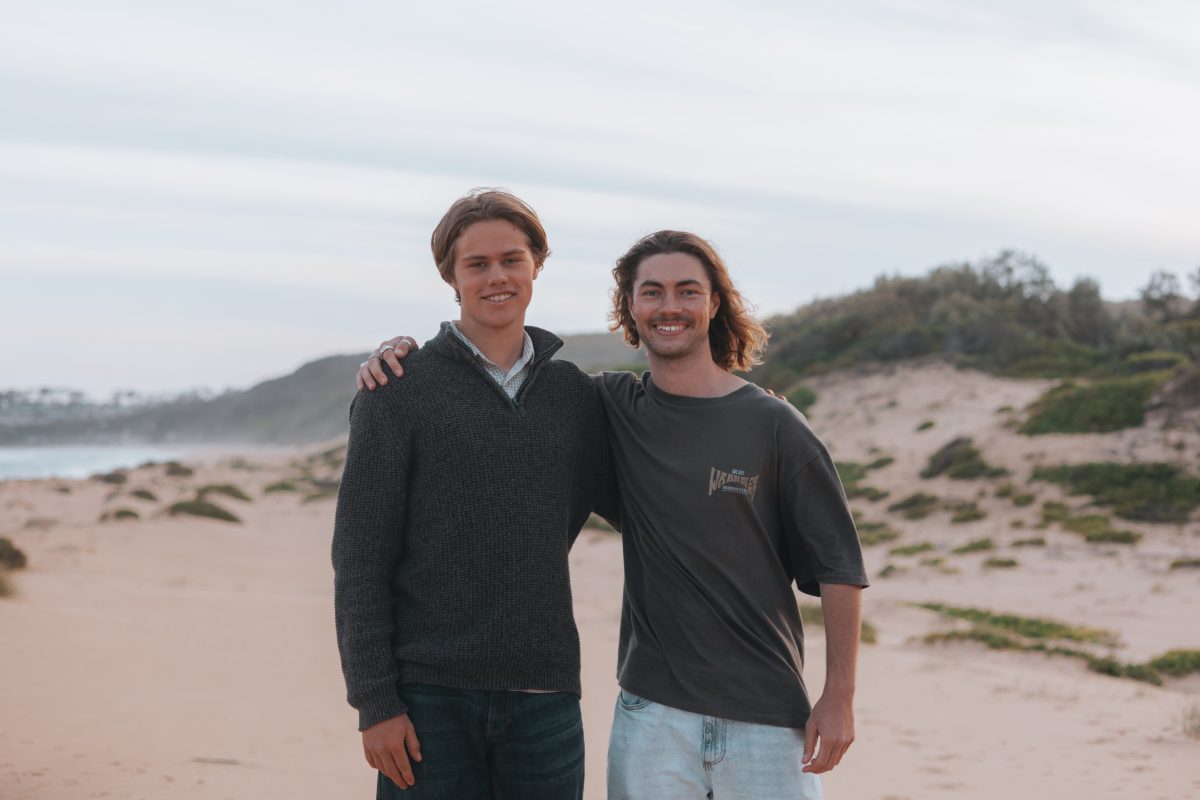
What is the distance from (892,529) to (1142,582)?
18.1ft

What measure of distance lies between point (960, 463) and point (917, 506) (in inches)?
83.4

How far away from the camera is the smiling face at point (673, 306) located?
312cm

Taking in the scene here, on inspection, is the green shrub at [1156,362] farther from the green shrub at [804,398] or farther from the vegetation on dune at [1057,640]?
the vegetation on dune at [1057,640]

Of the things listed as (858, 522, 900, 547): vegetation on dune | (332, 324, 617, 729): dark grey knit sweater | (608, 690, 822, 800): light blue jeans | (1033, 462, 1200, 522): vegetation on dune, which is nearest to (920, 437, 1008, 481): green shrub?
(1033, 462, 1200, 522): vegetation on dune

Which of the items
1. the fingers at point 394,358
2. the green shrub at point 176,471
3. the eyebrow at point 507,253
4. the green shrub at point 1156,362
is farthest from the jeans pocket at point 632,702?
the green shrub at point 176,471

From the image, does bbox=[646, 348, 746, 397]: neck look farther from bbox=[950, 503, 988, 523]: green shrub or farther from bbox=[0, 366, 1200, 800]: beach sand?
bbox=[950, 503, 988, 523]: green shrub

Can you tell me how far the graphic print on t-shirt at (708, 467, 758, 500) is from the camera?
9.62 feet

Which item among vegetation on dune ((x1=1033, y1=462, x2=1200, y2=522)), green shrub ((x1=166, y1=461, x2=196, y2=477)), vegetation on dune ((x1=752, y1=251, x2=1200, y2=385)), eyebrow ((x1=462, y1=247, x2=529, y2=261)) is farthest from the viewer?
green shrub ((x1=166, y1=461, x2=196, y2=477))

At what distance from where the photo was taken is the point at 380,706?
266 centimetres

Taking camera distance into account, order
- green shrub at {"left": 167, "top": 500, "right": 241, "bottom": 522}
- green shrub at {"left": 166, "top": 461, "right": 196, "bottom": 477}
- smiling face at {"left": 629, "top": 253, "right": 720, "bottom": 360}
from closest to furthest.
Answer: smiling face at {"left": 629, "top": 253, "right": 720, "bottom": 360} → green shrub at {"left": 167, "top": 500, "right": 241, "bottom": 522} → green shrub at {"left": 166, "top": 461, "right": 196, "bottom": 477}

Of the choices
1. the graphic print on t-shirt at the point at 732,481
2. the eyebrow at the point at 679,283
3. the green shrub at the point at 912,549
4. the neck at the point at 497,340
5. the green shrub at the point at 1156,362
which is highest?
the eyebrow at the point at 679,283

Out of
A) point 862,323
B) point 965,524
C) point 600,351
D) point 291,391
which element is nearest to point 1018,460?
point 965,524

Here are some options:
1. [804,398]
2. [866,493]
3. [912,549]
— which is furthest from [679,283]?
[804,398]

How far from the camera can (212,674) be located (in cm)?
861
